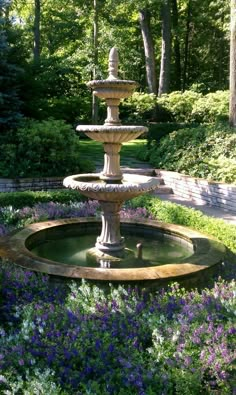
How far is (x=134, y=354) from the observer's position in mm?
3236

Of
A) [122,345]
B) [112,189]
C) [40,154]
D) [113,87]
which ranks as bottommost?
[122,345]

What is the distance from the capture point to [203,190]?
11.2 m

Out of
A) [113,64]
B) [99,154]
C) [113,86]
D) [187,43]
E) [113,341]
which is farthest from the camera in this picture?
[187,43]

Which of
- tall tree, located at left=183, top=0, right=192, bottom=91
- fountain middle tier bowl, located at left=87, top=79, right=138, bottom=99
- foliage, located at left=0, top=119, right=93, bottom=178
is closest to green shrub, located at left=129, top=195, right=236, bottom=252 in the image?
fountain middle tier bowl, located at left=87, top=79, right=138, bottom=99

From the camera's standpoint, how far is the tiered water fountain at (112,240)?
4.88 m

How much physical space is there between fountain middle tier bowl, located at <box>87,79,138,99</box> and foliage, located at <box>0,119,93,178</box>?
Result: 6.69 m

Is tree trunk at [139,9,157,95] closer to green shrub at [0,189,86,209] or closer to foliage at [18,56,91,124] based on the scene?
foliage at [18,56,91,124]

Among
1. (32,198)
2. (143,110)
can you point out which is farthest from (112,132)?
(143,110)

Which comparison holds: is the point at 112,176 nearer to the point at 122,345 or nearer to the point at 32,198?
the point at 122,345

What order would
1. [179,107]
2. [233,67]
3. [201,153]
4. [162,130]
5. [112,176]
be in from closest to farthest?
1. [112,176]
2. [201,153]
3. [233,67]
4. [162,130]
5. [179,107]

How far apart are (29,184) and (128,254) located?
604 cm

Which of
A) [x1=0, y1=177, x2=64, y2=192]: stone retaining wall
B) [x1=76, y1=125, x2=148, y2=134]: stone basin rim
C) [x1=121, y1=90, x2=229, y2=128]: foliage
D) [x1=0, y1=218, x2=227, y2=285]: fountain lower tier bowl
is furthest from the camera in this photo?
[x1=121, y1=90, x2=229, y2=128]: foliage

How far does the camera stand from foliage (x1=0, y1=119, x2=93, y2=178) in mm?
12039

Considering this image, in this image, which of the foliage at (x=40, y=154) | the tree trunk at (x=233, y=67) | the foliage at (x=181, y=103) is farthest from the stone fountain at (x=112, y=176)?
the foliage at (x=181, y=103)
